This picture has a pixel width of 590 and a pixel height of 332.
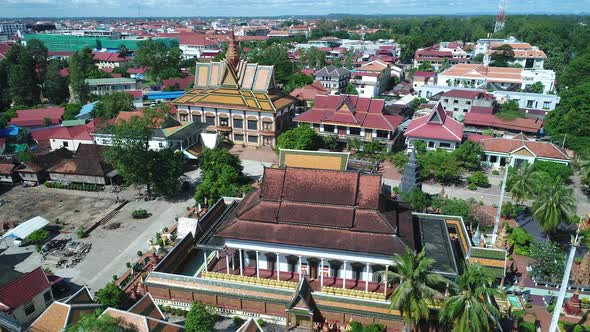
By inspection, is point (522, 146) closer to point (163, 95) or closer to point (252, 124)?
point (252, 124)

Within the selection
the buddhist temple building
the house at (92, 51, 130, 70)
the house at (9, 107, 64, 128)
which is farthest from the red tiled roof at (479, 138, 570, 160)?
the house at (92, 51, 130, 70)

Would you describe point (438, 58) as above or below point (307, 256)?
above

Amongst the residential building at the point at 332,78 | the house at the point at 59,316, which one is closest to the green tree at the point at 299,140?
the house at the point at 59,316

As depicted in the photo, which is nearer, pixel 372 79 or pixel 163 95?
pixel 163 95

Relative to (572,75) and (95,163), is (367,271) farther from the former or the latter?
(572,75)

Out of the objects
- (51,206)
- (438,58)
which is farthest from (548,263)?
(438,58)

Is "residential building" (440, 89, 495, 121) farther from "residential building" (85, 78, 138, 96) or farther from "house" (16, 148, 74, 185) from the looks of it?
"residential building" (85, 78, 138, 96)
